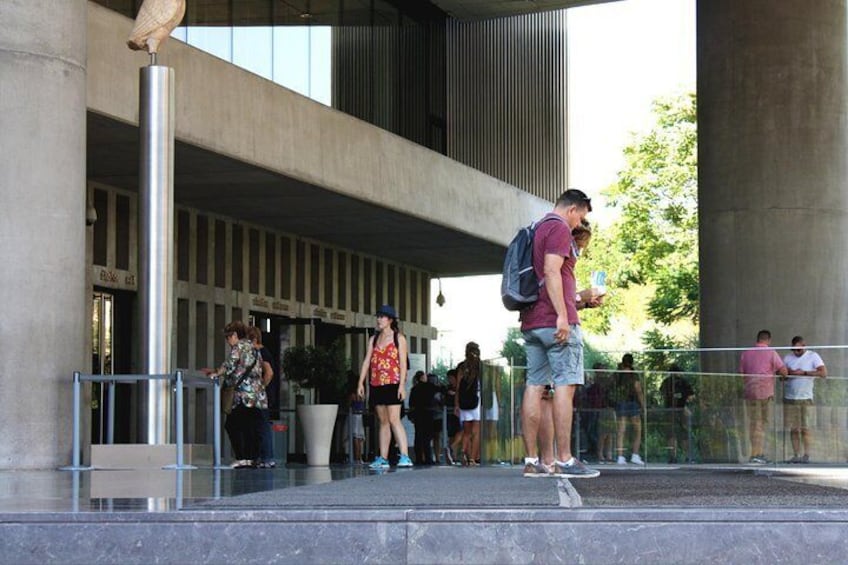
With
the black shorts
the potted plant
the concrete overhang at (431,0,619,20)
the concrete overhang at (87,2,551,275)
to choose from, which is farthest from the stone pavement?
the concrete overhang at (431,0,619,20)

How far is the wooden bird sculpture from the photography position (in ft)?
53.9

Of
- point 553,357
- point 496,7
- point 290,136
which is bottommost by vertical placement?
point 553,357

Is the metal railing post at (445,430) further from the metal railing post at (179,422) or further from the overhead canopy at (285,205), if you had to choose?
the metal railing post at (179,422)

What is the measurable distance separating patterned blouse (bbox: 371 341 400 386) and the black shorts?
0.04 m

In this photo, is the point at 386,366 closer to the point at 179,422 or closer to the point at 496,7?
the point at 179,422

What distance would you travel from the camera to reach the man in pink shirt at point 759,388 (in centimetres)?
1861

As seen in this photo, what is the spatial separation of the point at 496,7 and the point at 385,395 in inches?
841

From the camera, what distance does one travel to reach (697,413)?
18.9 meters

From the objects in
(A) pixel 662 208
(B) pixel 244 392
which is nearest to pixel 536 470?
(B) pixel 244 392

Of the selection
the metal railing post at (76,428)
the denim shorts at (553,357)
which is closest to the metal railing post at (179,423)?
the metal railing post at (76,428)

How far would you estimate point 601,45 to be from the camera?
74938 millimetres

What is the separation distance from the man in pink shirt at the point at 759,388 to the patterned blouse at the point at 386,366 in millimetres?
4820

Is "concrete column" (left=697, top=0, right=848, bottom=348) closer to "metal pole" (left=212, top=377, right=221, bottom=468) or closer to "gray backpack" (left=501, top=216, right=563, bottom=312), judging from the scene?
"metal pole" (left=212, top=377, right=221, bottom=468)

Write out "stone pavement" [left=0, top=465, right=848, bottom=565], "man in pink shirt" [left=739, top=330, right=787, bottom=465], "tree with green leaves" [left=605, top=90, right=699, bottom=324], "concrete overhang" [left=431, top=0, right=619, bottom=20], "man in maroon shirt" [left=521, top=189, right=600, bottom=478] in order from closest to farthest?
1. "stone pavement" [left=0, top=465, right=848, bottom=565]
2. "man in maroon shirt" [left=521, top=189, right=600, bottom=478]
3. "man in pink shirt" [left=739, top=330, right=787, bottom=465]
4. "concrete overhang" [left=431, top=0, right=619, bottom=20]
5. "tree with green leaves" [left=605, top=90, right=699, bottom=324]
